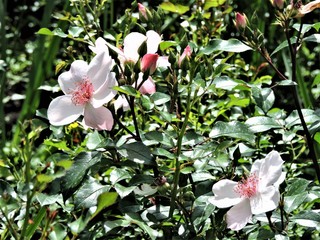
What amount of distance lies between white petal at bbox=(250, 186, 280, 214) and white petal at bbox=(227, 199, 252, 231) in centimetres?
1

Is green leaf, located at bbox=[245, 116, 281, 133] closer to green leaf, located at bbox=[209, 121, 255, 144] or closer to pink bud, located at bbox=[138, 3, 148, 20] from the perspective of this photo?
green leaf, located at bbox=[209, 121, 255, 144]

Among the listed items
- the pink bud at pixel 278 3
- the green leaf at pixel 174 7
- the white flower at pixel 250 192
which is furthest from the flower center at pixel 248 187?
the green leaf at pixel 174 7

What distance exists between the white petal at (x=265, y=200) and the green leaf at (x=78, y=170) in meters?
0.26

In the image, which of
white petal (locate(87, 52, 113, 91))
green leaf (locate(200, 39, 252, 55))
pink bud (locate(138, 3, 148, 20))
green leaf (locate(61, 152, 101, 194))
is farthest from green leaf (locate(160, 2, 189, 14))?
green leaf (locate(61, 152, 101, 194))

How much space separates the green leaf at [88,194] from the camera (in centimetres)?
112

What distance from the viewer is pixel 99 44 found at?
46.9 inches

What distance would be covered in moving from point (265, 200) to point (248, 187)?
1.7 inches

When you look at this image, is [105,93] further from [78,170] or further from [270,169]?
[270,169]

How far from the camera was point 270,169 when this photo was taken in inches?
45.5

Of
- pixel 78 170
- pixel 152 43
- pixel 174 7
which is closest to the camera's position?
pixel 78 170

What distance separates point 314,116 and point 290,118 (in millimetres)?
86

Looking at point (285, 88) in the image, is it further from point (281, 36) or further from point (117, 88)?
point (117, 88)

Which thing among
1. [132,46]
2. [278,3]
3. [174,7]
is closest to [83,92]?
[132,46]

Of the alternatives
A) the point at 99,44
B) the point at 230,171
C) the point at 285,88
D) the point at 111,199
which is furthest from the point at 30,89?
the point at 285,88
